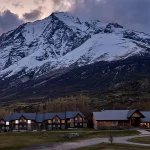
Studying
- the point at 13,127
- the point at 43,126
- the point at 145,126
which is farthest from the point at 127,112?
the point at 13,127

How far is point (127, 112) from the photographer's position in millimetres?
154750

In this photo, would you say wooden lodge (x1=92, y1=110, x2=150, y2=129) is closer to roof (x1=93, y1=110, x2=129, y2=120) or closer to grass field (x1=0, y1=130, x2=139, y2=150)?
roof (x1=93, y1=110, x2=129, y2=120)

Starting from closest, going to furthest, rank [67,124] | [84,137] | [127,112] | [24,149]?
[24,149]
[84,137]
[127,112]
[67,124]

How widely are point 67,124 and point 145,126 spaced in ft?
135

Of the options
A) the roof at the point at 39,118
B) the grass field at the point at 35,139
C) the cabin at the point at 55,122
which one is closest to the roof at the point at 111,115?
the cabin at the point at 55,122

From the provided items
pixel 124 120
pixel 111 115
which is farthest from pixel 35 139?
pixel 124 120

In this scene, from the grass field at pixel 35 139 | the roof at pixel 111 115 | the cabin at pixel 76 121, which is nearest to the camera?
the grass field at pixel 35 139

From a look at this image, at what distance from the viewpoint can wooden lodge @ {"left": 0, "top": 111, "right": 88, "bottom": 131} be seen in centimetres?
16825

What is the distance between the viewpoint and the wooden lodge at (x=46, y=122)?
168 meters

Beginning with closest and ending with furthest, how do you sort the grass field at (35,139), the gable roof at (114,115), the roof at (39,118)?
the grass field at (35,139) → the gable roof at (114,115) → the roof at (39,118)

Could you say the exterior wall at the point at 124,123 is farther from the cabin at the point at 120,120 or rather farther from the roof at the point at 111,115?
the roof at the point at 111,115

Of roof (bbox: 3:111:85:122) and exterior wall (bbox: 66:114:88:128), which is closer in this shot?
exterior wall (bbox: 66:114:88:128)

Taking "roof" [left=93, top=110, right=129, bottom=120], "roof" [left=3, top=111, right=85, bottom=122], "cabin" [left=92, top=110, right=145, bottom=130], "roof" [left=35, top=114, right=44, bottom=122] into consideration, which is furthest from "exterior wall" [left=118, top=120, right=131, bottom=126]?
"roof" [left=35, top=114, right=44, bottom=122]

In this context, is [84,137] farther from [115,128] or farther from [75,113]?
[75,113]
